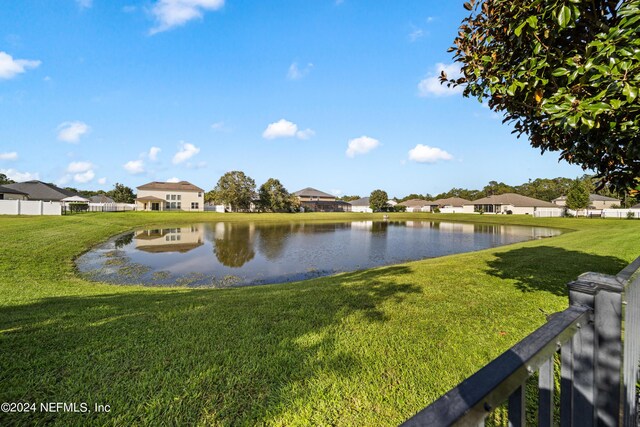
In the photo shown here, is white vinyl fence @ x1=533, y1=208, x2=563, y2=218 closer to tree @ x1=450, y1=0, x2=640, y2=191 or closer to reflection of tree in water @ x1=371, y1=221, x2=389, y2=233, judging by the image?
reflection of tree in water @ x1=371, y1=221, x2=389, y2=233

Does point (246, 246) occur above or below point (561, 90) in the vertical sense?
below

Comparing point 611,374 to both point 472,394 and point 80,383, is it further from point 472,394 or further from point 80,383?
point 80,383

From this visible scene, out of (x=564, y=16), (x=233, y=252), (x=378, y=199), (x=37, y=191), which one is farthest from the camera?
(x=378, y=199)

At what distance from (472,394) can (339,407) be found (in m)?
2.07

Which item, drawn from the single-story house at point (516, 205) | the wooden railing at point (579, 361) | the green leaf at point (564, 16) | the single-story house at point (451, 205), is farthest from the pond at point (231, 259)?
the single-story house at point (451, 205)

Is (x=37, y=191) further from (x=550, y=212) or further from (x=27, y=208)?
(x=550, y=212)

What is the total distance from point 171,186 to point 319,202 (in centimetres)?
3936

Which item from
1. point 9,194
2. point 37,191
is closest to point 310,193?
point 37,191

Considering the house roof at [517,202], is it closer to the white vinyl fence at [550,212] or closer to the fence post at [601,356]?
the white vinyl fence at [550,212]

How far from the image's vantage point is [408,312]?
4852mm

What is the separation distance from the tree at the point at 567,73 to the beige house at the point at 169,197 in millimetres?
60679

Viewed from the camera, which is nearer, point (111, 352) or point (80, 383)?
point (80, 383)

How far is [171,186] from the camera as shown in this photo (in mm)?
59375

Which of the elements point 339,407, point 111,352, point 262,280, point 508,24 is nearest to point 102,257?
point 262,280
